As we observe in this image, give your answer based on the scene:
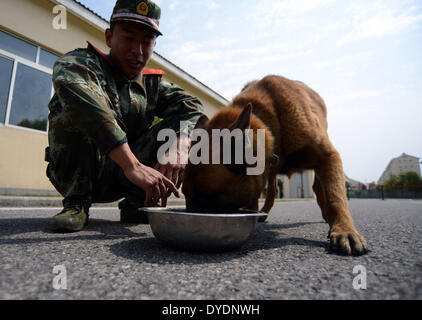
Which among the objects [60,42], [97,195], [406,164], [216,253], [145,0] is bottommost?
[216,253]

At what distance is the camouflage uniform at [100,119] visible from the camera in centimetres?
157

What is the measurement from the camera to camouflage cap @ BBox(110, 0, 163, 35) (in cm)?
201

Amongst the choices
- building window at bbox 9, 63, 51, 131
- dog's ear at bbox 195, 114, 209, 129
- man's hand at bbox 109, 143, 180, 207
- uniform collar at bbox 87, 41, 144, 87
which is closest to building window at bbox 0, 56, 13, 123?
building window at bbox 9, 63, 51, 131

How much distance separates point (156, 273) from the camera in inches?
39.6

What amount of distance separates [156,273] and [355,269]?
34.5 inches

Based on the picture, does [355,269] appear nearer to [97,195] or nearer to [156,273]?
[156,273]

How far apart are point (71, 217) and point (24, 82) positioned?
587 cm

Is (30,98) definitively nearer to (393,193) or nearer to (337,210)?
(337,210)

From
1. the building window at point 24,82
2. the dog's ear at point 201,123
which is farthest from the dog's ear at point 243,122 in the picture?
the building window at point 24,82

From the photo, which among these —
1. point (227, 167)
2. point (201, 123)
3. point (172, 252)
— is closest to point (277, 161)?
point (227, 167)

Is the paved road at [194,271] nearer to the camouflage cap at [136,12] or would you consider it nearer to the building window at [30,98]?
the camouflage cap at [136,12]

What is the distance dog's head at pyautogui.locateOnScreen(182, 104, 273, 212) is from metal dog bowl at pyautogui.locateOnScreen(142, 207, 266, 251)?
35 centimetres

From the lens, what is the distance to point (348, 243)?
1.46m
